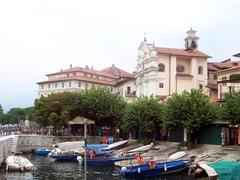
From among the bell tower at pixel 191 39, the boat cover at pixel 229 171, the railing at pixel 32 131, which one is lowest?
the boat cover at pixel 229 171

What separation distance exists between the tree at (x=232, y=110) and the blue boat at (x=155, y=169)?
7.98m

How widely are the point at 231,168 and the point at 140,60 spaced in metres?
70.2

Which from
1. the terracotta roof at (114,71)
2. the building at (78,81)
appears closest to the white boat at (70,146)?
the building at (78,81)

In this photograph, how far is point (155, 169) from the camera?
44.3 metres

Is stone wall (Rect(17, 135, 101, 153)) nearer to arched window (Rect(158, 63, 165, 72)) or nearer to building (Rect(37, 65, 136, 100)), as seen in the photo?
arched window (Rect(158, 63, 165, 72))

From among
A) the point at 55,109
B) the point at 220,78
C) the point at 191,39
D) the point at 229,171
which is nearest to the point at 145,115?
the point at 220,78

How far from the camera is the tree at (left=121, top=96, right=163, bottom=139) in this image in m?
63.9

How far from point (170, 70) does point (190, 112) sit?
3630 cm

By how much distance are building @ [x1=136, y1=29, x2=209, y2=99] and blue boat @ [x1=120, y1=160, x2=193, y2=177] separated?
4405cm

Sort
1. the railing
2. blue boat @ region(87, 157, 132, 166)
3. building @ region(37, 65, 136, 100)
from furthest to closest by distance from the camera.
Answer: building @ region(37, 65, 136, 100)
the railing
blue boat @ region(87, 157, 132, 166)

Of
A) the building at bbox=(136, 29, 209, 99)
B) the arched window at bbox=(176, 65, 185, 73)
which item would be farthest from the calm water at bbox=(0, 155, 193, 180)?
the arched window at bbox=(176, 65, 185, 73)

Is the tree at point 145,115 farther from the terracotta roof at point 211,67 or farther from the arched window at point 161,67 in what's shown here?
the terracotta roof at point 211,67

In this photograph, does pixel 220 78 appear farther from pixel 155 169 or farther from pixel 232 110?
pixel 155 169

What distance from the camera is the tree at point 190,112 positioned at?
53.9m
